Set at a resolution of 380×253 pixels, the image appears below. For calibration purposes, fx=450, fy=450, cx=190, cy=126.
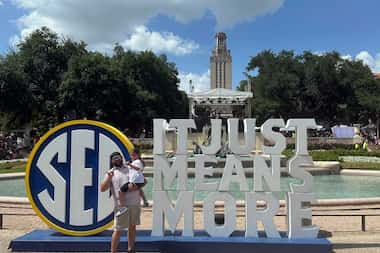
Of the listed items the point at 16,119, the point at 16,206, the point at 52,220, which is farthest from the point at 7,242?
the point at 16,119

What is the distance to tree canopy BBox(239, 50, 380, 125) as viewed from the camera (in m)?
52.6

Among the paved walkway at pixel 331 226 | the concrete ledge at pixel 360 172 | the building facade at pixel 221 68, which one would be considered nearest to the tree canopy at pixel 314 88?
the concrete ledge at pixel 360 172

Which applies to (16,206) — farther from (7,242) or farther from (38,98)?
(38,98)

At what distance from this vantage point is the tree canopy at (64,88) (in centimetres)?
4094

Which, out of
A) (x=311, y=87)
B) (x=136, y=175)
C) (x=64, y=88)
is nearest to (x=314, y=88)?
(x=311, y=87)

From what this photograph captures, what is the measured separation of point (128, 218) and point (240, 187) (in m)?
2.05

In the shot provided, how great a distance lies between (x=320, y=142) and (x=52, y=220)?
1373 inches

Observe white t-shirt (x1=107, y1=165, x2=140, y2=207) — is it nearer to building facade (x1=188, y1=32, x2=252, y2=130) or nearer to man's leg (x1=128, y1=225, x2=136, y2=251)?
man's leg (x1=128, y1=225, x2=136, y2=251)

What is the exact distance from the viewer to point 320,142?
3950 centimetres

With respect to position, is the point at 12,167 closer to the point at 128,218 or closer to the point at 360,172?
the point at 360,172

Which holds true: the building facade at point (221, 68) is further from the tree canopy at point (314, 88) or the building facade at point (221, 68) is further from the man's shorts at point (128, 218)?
the man's shorts at point (128, 218)

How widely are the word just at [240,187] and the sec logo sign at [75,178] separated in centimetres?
82

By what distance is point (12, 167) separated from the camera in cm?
2392

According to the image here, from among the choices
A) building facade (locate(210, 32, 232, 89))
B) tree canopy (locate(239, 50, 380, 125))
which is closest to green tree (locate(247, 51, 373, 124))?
tree canopy (locate(239, 50, 380, 125))
